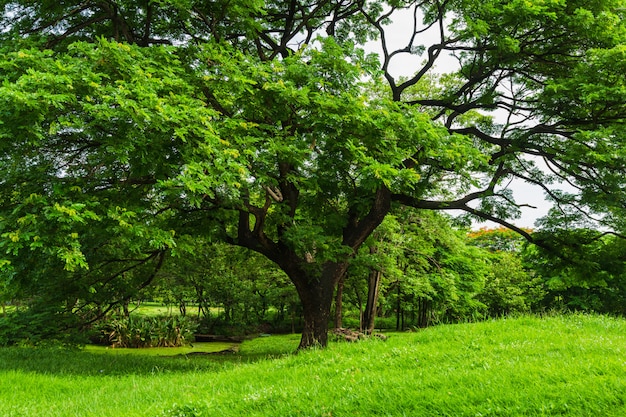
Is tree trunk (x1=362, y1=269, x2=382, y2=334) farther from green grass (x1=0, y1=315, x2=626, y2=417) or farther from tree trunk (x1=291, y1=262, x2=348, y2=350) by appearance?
green grass (x1=0, y1=315, x2=626, y2=417)

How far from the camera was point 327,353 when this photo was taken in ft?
22.8

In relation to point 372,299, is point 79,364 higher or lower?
lower

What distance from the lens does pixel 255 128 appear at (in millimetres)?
8117

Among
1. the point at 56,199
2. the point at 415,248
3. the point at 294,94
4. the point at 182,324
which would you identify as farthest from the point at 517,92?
the point at 182,324

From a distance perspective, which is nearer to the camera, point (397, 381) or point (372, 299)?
point (397, 381)

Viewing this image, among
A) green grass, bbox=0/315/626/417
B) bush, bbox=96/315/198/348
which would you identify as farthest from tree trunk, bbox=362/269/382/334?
green grass, bbox=0/315/626/417

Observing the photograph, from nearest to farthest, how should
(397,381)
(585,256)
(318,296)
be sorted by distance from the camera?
(397,381) → (318,296) → (585,256)

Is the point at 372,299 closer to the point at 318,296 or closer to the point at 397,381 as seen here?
the point at 318,296

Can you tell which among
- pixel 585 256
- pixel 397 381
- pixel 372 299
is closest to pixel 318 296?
pixel 397 381

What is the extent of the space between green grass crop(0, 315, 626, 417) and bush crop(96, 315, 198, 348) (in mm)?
9367

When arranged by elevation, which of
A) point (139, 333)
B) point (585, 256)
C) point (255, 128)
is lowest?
point (139, 333)

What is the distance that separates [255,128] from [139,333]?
12.6 m

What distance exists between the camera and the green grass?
13.0 feet

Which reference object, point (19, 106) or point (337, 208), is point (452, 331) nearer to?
point (337, 208)
